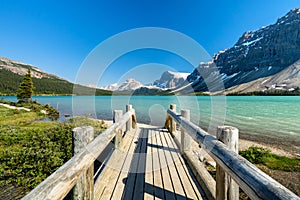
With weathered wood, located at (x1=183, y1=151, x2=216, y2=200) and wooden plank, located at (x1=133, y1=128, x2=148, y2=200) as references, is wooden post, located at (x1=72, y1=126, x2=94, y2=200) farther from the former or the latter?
weathered wood, located at (x1=183, y1=151, x2=216, y2=200)

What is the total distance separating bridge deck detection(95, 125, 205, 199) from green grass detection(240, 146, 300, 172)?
13.8 feet

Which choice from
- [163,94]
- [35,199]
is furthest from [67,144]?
[163,94]

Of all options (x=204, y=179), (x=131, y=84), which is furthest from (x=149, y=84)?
(x=204, y=179)

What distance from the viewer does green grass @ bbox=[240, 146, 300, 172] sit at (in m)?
6.41

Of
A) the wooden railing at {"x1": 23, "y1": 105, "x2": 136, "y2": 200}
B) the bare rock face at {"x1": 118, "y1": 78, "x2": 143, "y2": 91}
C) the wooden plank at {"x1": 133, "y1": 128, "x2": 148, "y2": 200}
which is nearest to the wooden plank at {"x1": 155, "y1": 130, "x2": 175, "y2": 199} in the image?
the wooden plank at {"x1": 133, "y1": 128, "x2": 148, "y2": 200}

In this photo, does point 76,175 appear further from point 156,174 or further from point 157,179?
point 156,174

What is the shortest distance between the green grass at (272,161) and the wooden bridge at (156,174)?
412cm

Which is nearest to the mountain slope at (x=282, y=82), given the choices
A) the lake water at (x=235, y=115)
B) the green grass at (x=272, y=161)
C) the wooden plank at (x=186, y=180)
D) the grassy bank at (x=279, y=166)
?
the lake water at (x=235, y=115)

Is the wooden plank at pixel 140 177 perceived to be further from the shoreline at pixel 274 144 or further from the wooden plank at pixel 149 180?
the shoreline at pixel 274 144

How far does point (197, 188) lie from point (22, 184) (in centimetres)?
441

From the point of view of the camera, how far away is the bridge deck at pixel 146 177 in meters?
2.64

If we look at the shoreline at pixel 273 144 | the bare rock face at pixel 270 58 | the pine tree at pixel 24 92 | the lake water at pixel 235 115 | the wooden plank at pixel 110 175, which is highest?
the bare rock face at pixel 270 58

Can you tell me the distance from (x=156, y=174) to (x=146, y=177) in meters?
0.23

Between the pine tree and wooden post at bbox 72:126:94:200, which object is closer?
wooden post at bbox 72:126:94:200
